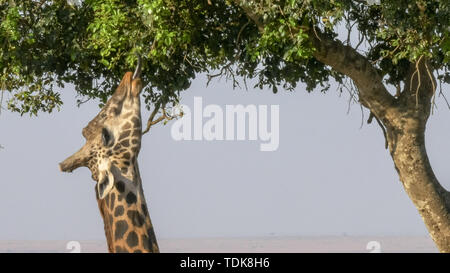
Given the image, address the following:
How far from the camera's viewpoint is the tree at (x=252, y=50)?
1092 cm

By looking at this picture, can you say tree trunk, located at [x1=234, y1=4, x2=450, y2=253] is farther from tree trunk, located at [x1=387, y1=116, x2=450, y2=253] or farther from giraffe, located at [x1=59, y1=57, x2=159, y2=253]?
giraffe, located at [x1=59, y1=57, x2=159, y2=253]

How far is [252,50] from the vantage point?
39.1 ft

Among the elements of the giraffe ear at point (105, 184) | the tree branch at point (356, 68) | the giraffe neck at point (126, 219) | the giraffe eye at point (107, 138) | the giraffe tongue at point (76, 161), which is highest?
the tree branch at point (356, 68)

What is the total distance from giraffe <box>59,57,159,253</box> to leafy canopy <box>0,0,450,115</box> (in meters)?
4.37

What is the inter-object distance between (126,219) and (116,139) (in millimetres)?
684

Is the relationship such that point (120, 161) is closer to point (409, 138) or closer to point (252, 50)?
point (252, 50)

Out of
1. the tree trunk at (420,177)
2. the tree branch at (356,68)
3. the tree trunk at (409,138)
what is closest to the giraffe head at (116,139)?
the tree branch at (356,68)

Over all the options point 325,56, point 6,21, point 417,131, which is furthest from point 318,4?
point 6,21

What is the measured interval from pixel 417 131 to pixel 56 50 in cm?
660

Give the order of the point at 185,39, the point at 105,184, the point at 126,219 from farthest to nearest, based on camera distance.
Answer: the point at 185,39 < the point at 126,219 < the point at 105,184

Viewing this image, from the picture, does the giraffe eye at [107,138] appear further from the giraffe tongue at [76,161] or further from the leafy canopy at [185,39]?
the leafy canopy at [185,39]

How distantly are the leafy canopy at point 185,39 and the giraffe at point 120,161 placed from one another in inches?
172

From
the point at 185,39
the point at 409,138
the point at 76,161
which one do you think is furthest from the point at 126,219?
the point at 409,138
